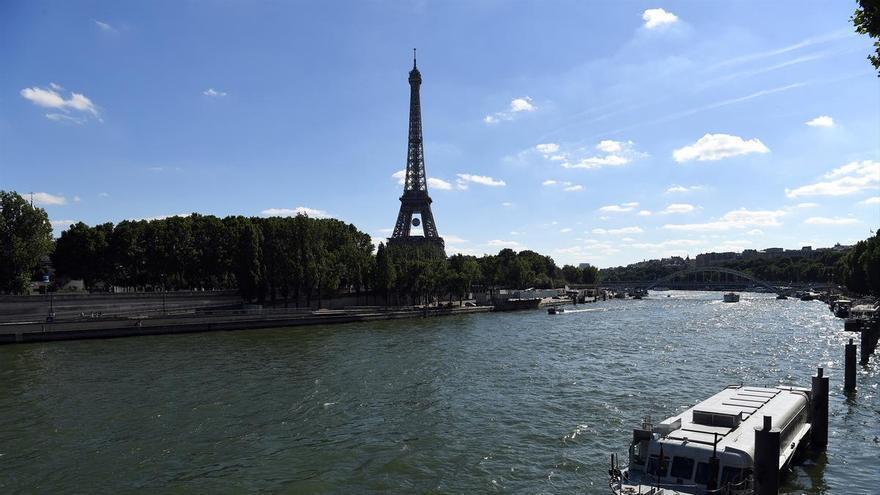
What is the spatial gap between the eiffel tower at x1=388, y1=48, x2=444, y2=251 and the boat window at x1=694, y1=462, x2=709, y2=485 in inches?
4638

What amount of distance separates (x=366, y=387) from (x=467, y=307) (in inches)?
2796

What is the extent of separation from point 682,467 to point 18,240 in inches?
2908

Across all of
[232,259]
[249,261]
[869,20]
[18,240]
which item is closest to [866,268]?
[869,20]

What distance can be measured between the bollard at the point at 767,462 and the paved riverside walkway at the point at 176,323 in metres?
60.5

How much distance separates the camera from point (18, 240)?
65.6 m

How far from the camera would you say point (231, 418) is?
25.5 metres

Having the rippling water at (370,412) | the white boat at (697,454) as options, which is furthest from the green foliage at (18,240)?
the white boat at (697,454)

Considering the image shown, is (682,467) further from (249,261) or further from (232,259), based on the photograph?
(232,259)

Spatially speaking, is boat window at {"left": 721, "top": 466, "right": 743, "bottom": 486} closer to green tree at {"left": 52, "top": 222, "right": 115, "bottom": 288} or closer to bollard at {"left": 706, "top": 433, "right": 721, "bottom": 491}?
bollard at {"left": 706, "top": 433, "right": 721, "bottom": 491}

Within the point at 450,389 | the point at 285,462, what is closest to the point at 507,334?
the point at 450,389

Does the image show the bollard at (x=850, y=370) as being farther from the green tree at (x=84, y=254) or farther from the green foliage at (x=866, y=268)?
the green tree at (x=84, y=254)

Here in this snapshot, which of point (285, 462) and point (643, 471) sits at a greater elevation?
point (643, 471)

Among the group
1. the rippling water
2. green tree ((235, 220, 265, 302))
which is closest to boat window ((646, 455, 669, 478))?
the rippling water

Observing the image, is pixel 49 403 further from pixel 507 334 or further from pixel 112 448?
pixel 507 334
